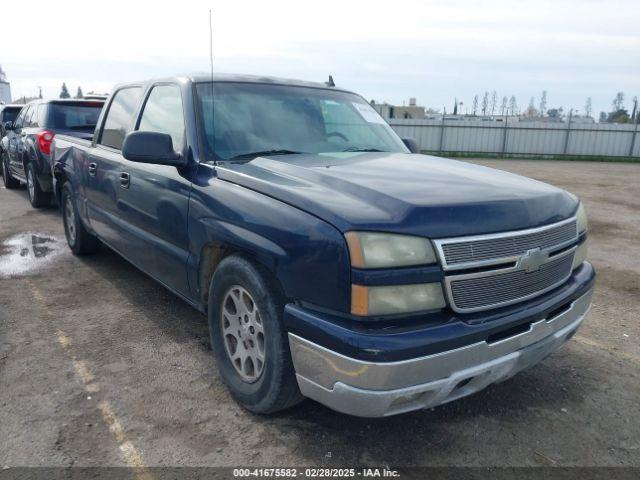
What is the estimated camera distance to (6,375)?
10.6ft

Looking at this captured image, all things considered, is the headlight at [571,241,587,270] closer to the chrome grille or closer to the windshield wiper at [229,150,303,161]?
the chrome grille

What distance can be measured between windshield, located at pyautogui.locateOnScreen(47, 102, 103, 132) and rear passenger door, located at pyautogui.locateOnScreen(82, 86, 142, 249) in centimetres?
385

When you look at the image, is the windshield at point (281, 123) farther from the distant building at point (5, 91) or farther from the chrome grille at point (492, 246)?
the distant building at point (5, 91)

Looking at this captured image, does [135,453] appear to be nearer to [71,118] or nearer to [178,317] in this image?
[178,317]

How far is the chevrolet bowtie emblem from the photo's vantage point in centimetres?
241

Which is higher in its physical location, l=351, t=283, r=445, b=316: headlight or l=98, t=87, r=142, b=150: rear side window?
l=98, t=87, r=142, b=150: rear side window

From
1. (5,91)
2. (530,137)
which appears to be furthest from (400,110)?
(5,91)

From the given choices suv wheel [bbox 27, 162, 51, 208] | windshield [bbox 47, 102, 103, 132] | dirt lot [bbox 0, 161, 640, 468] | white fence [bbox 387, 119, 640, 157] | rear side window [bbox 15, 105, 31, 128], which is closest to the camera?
dirt lot [bbox 0, 161, 640, 468]

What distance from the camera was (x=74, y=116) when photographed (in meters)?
8.46

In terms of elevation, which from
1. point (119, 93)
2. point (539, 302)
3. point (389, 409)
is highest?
point (119, 93)

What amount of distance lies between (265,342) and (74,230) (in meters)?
4.05

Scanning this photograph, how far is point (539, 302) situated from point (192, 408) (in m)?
1.89

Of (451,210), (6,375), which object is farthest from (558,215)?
(6,375)

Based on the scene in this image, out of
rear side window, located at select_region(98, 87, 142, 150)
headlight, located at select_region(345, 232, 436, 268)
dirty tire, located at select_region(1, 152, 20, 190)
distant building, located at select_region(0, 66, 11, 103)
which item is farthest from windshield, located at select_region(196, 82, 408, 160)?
distant building, located at select_region(0, 66, 11, 103)
